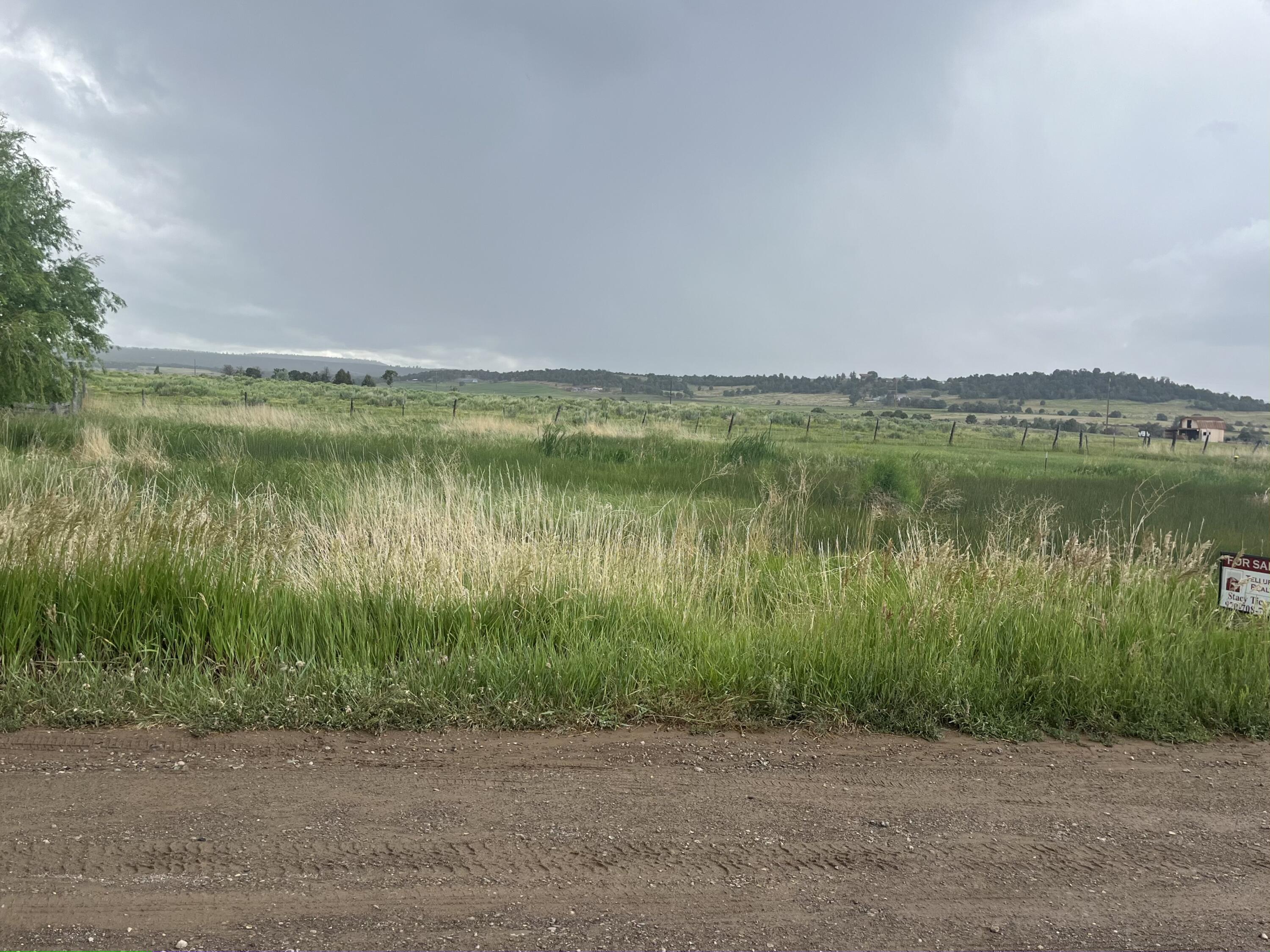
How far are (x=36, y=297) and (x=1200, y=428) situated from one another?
77.6m

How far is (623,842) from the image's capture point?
130 inches

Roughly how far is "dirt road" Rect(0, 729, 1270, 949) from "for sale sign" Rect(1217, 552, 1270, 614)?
85.4 inches

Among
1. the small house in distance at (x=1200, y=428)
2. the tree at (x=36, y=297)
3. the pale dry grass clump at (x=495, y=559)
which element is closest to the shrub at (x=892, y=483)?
the pale dry grass clump at (x=495, y=559)

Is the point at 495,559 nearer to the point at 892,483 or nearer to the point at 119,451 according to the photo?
the point at 892,483

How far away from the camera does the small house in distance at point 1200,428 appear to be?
65.2 metres

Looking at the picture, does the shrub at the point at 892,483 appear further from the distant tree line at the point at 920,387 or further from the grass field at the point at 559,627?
the distant tree line at the point at 920,387

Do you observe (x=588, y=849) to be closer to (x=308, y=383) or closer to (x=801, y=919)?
(x=801, y=919)

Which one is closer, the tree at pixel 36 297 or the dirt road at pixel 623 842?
the dirt road at pixel 623 842

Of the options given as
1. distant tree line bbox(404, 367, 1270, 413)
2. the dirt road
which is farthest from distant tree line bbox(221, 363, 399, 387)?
the dirt road

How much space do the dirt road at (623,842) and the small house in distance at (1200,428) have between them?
235 ft

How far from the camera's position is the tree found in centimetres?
2509

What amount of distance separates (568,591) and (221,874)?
331 cm

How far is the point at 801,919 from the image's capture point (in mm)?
2846

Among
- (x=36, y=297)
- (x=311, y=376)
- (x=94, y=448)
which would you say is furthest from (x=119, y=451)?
(x=311, y=376)
